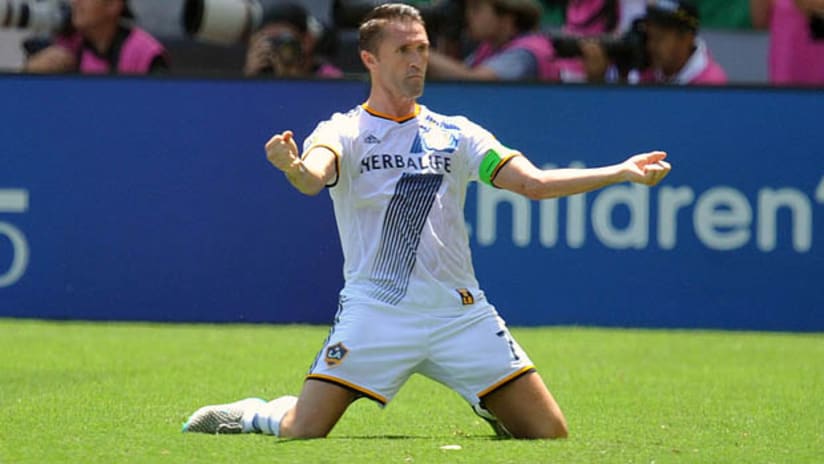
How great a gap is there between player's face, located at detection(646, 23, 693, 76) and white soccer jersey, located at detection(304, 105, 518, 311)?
5645mm

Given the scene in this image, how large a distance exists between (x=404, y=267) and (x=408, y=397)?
1.85m

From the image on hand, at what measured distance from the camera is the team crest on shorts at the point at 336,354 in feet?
20.6

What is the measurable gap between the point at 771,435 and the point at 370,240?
6.08 ft

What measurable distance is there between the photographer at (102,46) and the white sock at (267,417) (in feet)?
19.6

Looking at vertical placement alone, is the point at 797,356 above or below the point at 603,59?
below

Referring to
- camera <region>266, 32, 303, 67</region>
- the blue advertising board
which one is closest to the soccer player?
the blue advertising board

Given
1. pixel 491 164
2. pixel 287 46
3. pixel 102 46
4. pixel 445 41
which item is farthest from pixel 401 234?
pixel 102 46

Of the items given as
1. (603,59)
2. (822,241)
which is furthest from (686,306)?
(603,59)

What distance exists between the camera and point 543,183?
248 inches

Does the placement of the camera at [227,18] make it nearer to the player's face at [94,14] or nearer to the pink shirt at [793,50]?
the player's face at [94,14]

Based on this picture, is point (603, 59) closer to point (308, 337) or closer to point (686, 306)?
point (686, 306)

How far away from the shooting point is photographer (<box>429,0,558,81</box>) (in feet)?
38.6

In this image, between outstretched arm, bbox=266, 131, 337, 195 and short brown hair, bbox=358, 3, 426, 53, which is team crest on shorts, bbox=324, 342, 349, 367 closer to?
outstretched arm, bbox=266, 131, 337, 195

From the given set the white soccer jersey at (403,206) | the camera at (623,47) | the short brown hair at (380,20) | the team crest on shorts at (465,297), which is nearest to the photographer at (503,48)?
the camera at (623,47)
